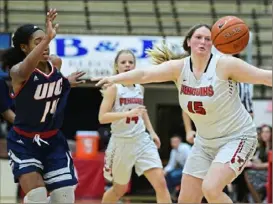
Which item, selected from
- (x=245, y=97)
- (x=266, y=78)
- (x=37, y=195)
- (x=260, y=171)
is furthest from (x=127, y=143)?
(x=260, y=171)

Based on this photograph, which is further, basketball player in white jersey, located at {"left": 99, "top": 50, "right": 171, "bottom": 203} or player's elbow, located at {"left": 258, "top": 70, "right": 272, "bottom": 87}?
basketball player in white jersey, located at {"left": 99, "top": 50, "right": 171, "bottom": 203}

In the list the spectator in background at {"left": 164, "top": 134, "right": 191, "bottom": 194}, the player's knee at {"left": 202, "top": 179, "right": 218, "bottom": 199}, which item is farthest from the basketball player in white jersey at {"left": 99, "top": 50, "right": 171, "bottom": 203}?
the spectator in background at {"left": 164, "top": 134, "right": 191, "bottom": 194}

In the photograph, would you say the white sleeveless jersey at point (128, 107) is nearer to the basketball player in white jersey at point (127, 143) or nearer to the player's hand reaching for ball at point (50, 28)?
the basketball player in white jersey at point (127, 143)

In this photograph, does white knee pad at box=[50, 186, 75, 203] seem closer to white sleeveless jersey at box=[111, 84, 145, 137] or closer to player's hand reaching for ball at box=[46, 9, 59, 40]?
player's hand reaching for ball at box=[46, 9, 59, 40]

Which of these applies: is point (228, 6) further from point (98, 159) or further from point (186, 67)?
point (186, 67)

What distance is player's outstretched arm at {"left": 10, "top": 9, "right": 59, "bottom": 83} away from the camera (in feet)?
16.2

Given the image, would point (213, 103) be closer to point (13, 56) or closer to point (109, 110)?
point (13, 56)

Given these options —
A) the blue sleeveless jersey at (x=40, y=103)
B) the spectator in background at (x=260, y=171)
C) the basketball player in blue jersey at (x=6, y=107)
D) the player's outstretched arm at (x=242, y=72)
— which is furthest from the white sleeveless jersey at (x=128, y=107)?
the spectator in background at (x=260, y=171)

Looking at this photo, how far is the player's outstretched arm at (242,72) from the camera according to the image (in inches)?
202

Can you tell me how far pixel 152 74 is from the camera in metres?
5.42

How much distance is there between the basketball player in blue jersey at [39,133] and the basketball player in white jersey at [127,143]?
1.76 metres

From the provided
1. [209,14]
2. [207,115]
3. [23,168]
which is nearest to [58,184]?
[23,168]

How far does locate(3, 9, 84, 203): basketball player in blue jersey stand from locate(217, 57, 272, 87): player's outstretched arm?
3.89 feet

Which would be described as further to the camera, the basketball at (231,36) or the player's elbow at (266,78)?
the basketball at (231,36)
